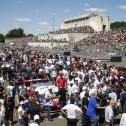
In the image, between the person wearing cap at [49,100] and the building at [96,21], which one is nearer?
the person wearing cap at [49,100]

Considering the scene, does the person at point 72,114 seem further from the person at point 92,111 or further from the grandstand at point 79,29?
the grandstand at point 79,29

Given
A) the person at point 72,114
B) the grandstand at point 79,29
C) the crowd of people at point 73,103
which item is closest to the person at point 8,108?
the crowd of people at point 73,103

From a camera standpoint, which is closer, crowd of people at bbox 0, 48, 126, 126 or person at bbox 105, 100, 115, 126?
person at bbox 105, 100, 115, 126

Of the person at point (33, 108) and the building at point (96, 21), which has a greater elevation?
the building at point (96, 21)

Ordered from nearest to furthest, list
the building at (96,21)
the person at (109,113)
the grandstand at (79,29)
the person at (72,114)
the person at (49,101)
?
1. the person at (109,113)
2. the person at (72,114)
3. the person at (49,101)
4. the grandstand at (79,29)
5. the building at (96,21)

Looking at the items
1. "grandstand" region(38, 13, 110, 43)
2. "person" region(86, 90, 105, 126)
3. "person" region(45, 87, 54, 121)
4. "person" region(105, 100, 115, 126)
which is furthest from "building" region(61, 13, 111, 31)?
"person" region(105, 100, 115, 126)

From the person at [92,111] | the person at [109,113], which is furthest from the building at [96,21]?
the person at [109,113]

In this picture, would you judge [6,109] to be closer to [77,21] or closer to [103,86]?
[103,86]

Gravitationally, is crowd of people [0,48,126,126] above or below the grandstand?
below

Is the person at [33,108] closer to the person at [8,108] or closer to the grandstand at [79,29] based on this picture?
the person at [8,108]

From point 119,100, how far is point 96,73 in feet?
24.3

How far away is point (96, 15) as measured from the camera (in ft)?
464

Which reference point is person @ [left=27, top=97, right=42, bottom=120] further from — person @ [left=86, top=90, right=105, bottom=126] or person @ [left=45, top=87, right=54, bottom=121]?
person @ [left=45, top=87, right=54, bottom=121]

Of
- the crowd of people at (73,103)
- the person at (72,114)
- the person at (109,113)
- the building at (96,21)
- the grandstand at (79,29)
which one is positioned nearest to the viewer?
the person at (109,113)
